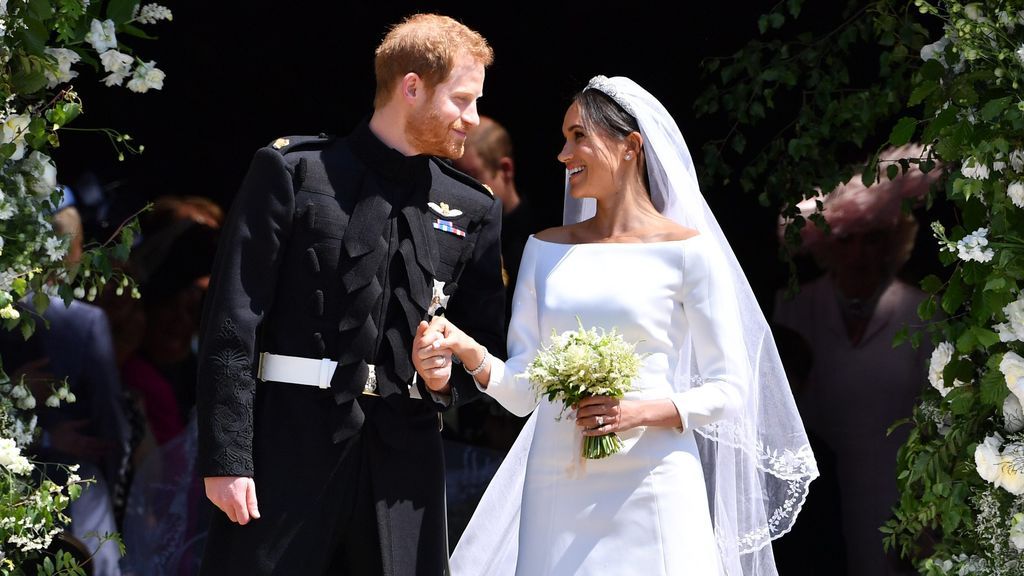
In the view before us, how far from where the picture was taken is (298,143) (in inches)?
137

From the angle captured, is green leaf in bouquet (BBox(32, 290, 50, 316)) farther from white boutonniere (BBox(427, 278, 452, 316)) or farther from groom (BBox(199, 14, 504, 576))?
white boutonniere (BBox(427, 278, 452, 316))

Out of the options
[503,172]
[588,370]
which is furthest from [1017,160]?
[503,172]

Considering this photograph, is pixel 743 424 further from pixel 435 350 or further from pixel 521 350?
pixel 435 350

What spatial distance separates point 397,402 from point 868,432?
2.60 meters

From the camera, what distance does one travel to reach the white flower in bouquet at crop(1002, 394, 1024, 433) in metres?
3.47

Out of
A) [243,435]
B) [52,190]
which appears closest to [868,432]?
[243,435]

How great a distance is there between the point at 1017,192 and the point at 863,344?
2.06m

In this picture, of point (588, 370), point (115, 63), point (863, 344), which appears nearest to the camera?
point (588, 370)

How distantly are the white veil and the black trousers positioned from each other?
82 cm

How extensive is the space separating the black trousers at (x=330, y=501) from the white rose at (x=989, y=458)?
55.4 inches

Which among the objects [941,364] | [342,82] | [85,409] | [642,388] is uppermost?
[342,82]

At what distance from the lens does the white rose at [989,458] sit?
343cm

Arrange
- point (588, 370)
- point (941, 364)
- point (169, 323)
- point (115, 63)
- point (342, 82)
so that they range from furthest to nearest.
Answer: point (342, 82)
point (169, 323)
point (941, 364)
point (115, 63)
point (588, 370)

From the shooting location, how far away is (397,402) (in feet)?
11.1
